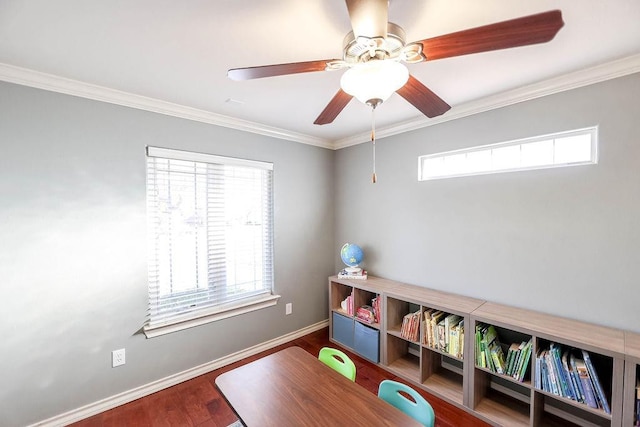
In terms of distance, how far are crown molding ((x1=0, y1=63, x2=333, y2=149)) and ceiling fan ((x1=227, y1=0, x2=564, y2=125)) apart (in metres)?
1.42

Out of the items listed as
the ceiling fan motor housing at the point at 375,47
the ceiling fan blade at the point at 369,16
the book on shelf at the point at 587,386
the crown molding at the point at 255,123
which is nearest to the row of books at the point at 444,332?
the book on shelf at the point at 587,386

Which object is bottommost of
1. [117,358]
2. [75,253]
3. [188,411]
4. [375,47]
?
[188,411]

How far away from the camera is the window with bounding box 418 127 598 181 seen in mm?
1886

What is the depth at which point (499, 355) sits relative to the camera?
1.95 meters

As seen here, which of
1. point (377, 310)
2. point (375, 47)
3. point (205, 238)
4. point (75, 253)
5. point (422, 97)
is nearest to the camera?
point (375, 47)

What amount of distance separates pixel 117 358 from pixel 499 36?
9.84 ft

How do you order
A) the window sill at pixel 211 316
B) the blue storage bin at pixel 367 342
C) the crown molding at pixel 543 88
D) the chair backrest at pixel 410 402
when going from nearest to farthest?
1. the chair backrest at pixel 410 402
2. the crown molding at pixel 543 88
3. the window sill at pixel 211 316
4. the blue storage bin at pixel 367 342

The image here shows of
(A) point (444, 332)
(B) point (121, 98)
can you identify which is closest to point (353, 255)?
(A) point (444, 332)

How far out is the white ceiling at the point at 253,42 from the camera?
48.2 inches

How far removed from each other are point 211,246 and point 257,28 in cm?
186

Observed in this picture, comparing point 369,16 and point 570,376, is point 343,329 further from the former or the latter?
point 369,16

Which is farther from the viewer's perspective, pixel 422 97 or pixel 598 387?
pixel 598 387

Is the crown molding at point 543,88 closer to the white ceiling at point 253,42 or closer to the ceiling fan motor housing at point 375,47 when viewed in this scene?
the white ceiling at point 253,42

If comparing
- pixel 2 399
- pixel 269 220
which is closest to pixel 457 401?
pixel 269 220
